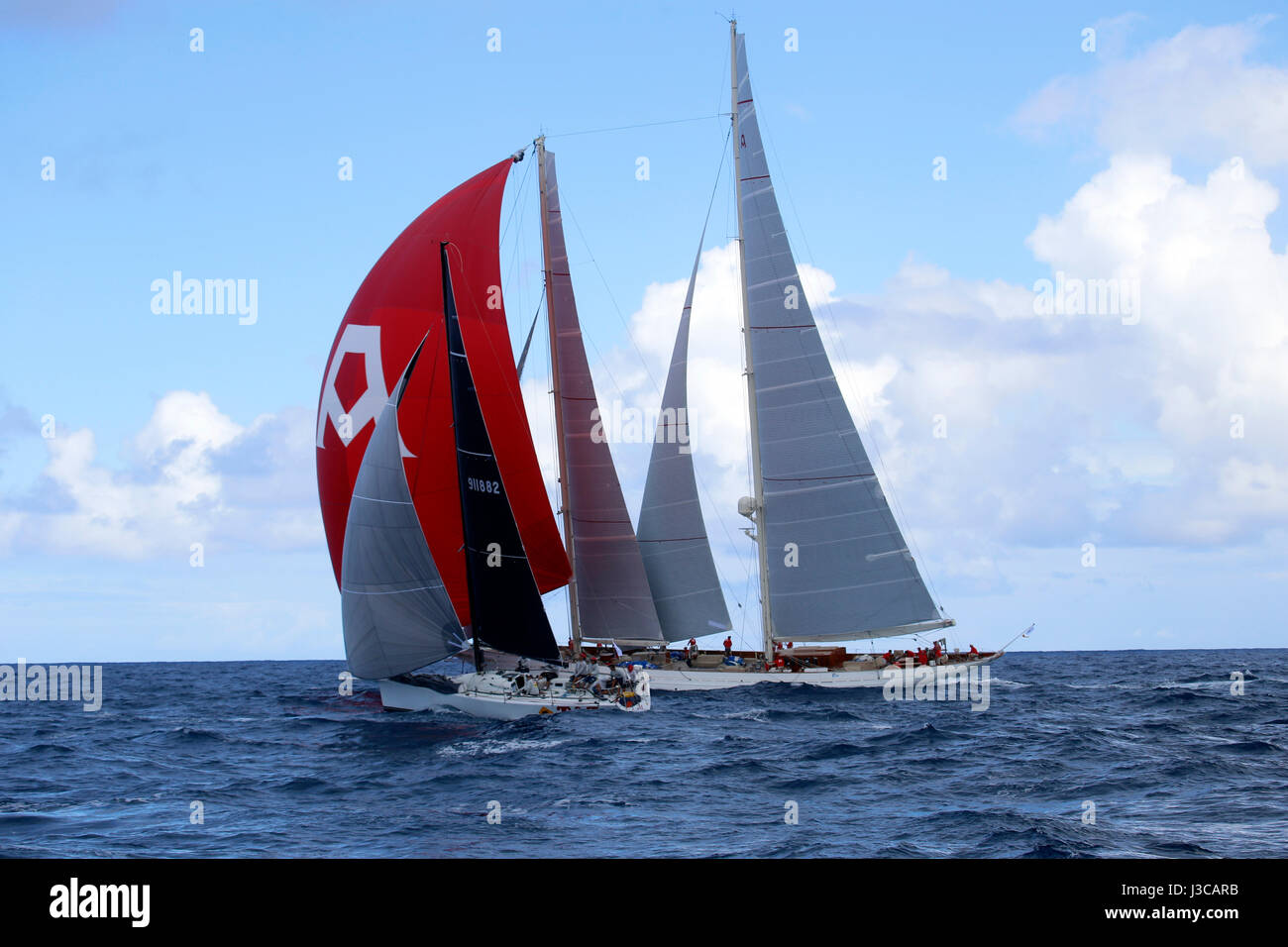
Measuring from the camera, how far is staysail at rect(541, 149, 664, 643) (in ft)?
113

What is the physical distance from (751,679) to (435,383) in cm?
1235

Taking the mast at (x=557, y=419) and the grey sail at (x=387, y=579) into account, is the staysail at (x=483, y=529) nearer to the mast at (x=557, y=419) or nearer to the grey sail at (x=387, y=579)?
the grey sail at (x=387, y=579)

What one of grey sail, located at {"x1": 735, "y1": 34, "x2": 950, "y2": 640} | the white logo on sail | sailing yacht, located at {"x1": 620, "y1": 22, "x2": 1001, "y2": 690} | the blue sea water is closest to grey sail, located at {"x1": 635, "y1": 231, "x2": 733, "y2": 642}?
sailing yacht, located at {"x1": 620, "y1": 22, "x2": 1001, "y2": 690}

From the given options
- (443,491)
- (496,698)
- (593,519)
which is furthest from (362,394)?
(496,698)

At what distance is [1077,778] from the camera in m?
17.9

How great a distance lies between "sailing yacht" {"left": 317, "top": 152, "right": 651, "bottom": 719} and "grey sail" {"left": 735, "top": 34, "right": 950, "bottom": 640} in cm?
697

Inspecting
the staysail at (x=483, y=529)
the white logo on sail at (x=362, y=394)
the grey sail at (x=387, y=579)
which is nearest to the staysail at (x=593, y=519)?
the white logo on sail at (x=362, y=394)

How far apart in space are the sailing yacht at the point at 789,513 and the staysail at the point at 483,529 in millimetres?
7286

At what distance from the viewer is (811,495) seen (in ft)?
110

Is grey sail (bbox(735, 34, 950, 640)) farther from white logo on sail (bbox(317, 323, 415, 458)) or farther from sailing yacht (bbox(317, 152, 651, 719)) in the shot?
white logo on sail (bbox(317, 323, 415, 458))
